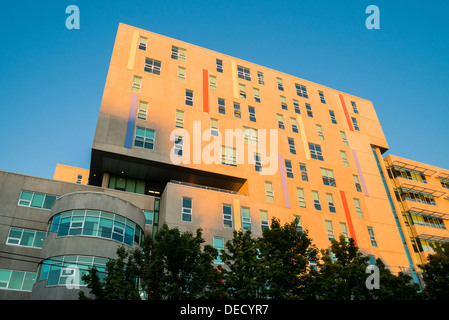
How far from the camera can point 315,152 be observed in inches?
1820

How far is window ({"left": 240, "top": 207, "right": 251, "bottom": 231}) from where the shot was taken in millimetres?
35000

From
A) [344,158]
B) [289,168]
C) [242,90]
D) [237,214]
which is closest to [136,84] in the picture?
[242,90]

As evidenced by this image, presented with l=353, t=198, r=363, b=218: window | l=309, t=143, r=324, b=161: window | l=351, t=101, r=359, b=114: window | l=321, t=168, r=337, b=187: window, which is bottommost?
l=353, t=198, r=363, b=218: window

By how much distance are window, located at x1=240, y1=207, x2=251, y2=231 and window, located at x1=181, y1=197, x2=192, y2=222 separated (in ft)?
18.0

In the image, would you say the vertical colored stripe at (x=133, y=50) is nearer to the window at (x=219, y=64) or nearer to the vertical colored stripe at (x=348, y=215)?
the window at (x=219, y=64)

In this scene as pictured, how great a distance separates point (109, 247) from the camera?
84.7 feet

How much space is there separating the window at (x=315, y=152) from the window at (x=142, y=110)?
70.6ft

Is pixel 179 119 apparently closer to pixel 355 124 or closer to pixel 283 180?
pixel 283 180

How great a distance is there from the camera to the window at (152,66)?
139ft

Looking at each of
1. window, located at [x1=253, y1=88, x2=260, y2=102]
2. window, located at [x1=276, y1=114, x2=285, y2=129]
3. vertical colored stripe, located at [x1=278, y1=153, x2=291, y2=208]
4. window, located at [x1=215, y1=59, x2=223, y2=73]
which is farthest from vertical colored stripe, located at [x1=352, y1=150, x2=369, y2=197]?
window, located at [x1=215, y1=59, x2=223, y2=73]

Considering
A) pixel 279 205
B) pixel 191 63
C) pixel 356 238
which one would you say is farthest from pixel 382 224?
pixel 191 63

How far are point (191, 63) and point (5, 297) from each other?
3240cm

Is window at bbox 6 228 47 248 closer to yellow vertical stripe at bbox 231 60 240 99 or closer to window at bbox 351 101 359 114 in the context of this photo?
yellow vertical stripe at bbox 231 60 240 99

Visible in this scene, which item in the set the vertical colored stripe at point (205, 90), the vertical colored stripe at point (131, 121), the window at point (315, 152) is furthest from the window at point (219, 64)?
the window at point (315, 152)
